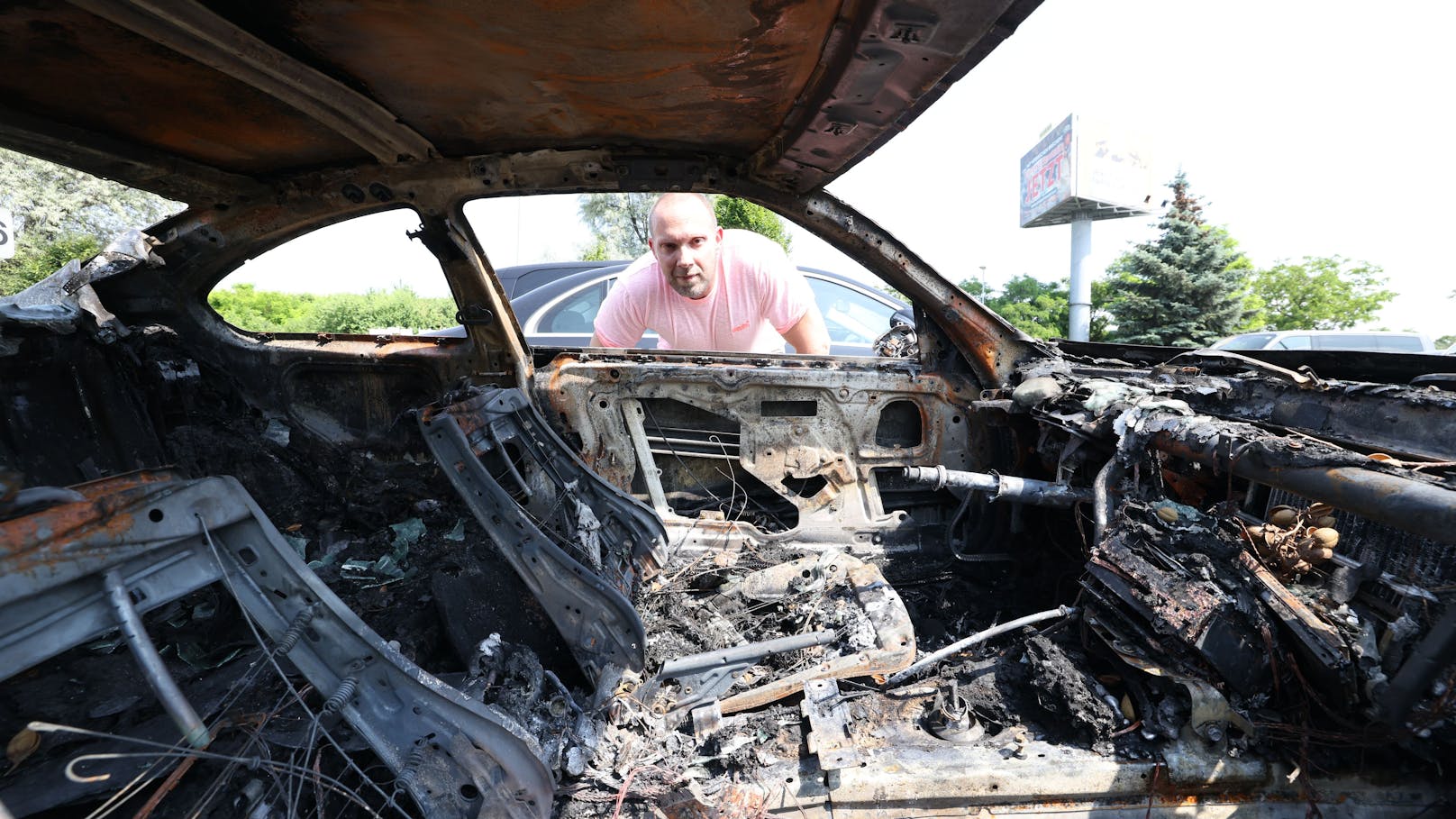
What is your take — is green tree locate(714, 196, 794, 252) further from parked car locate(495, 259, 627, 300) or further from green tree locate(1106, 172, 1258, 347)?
parked car locate(495, 259, 627, 300)

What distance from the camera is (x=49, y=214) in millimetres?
17156

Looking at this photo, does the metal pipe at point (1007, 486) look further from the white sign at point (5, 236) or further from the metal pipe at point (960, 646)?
the white sign at point (5, 236)

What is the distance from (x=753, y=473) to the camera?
315 cm

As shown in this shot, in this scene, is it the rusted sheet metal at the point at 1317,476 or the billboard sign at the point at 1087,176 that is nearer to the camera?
the rusted sheet metal at the point at 1317,476

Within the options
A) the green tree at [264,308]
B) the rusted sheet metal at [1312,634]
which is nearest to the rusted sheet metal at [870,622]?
the rusted sheet metal at [1312,634]

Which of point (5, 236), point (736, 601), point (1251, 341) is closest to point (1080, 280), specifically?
point (1251, 341)

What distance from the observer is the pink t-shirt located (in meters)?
3.75

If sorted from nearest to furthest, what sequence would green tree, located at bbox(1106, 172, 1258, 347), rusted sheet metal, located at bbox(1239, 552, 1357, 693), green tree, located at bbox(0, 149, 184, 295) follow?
rusted sheet metal, located at bbox(1239, 552, 1357, 693), green tree, located at bbox(1106, 172, 1258, 347), green tree, located at bbox(0, 149, 184, 295)

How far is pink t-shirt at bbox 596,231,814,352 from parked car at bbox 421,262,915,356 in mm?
1285

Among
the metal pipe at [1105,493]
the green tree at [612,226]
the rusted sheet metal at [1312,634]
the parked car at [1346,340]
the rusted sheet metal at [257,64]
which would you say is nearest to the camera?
the rusted sheet metal at [257,64]

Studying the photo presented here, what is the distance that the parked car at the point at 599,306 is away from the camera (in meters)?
5.34

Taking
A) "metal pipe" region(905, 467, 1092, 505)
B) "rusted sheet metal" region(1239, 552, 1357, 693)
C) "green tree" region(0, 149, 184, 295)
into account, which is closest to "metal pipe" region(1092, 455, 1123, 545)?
"metal pipe" region(905, 467, 1092, 505)

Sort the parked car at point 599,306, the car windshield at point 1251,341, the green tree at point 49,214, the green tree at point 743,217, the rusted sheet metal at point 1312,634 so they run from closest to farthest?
1. the rusted sheet metal at point 1312,634
2. the parked car at point 599,306
3. the car windshield at point 1251,341
4. the green tree at point 743,217
5. the green tree at point 49,214

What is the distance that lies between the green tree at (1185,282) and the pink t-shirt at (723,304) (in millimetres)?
15478
